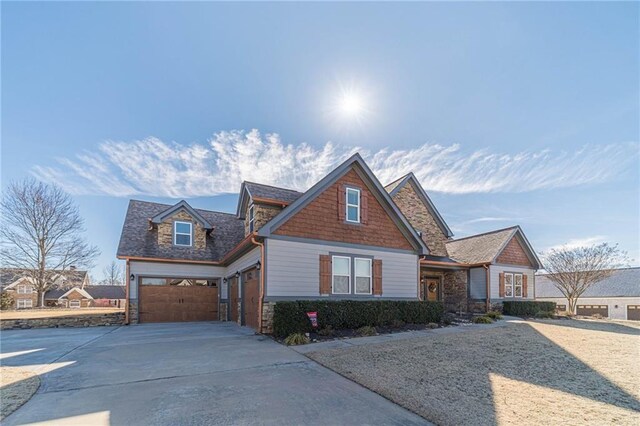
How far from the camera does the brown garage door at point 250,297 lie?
41.7ft

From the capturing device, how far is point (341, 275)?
43.4 feet

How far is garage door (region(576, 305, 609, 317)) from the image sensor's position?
3197cm

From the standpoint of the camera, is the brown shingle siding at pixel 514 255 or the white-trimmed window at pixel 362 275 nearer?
the white-trimmed window at pixel 362 275

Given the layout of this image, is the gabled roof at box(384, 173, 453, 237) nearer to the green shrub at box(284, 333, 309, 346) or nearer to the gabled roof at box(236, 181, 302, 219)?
the gabled roof at box(236, 181, 302, 219)

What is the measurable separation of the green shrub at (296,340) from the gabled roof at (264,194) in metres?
5.57

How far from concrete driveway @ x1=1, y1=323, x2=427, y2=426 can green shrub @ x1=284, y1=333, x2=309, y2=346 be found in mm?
506

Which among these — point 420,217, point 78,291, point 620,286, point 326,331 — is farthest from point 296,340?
point 78,291

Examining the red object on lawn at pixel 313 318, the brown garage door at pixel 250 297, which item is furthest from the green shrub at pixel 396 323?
the brown garage door at pixel 250 297

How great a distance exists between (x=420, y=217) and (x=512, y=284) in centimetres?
709

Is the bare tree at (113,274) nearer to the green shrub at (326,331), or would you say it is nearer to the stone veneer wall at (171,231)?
the stone veneer wall at (171,231)

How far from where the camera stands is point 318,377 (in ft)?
20.6

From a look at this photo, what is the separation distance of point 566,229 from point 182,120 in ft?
94.4

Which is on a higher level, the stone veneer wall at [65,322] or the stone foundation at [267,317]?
the stone foundation at [267,317]

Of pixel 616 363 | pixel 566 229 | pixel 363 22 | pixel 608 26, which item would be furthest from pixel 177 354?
pixel 566 229
